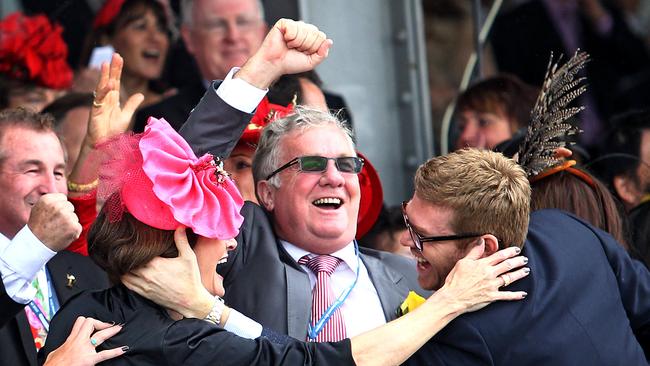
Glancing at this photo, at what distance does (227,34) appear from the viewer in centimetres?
583

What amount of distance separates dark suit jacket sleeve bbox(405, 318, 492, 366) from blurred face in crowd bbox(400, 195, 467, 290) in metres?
0.22

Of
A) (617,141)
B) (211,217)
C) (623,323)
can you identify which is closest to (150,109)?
(617,141)

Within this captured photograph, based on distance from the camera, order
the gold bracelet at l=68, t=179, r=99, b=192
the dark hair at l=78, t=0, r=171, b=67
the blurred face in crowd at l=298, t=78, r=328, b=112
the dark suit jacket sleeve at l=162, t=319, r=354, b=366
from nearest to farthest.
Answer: the dark suit jacket sleeve at l=162, t=319, r=354, b=366 < the gold bracelet at l=68, t=179, r=99, b=192 < the blurred face in crowd at l=298, t=78, r=328, b=112 < the dark hair at l=78, t=0, r=171, b=67

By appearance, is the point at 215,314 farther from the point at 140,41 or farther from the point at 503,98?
the point at 140,41

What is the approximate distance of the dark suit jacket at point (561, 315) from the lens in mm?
3225

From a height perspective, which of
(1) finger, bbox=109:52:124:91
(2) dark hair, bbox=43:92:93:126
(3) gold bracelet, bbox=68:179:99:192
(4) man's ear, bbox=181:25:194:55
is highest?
(1) finger, bbox=109:52:124:91

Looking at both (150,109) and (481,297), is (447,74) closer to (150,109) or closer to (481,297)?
(150,109)

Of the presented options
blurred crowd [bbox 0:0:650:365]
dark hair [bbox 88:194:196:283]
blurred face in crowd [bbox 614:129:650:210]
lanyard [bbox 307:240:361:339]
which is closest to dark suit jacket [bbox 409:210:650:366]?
blurred crowd [bbox 0:0:650:365]

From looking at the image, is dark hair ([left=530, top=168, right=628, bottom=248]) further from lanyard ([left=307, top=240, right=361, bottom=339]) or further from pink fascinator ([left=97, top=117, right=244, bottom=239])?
pink fascinator ([left=97, top=117, right=244, bottom=239])

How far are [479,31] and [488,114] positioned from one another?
0.84 m

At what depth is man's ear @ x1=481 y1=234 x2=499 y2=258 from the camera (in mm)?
3344

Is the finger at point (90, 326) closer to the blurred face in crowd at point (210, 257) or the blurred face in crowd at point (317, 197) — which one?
the blurred face in crowd at point (210, 257)

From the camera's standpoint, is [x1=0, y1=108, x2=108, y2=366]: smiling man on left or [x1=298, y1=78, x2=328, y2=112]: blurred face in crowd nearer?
[x1=0, y1=108, x2=108, y2=366]: smiling man on left

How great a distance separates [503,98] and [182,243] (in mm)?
3015
